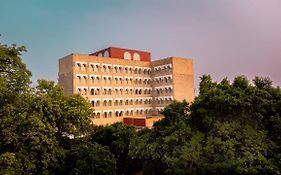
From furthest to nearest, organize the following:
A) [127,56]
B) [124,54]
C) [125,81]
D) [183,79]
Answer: [127,56]
[124,54]
[183,79]
[125,81]

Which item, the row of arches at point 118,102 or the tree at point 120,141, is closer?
the tree at point 120,141

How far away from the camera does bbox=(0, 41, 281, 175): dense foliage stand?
15.4m

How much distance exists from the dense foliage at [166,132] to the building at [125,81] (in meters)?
19.8

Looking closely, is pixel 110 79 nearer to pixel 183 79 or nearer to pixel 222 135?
pixel 183 79

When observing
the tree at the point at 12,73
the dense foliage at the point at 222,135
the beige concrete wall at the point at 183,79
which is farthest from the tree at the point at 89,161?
the beige concrete wall at the point at 183,79

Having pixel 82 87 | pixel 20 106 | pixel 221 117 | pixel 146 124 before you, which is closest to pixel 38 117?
pixel 20 106

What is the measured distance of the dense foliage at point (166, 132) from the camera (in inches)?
607

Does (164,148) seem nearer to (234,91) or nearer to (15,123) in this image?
(234,91)

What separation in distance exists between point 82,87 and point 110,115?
260 inches

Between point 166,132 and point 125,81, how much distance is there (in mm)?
31111

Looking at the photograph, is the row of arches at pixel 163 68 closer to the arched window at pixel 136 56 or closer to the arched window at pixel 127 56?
the arched window at pixel 136 56

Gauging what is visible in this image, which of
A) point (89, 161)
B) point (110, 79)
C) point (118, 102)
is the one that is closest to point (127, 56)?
point (110, 79)

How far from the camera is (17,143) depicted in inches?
702

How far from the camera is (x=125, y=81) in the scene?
48562 mm
